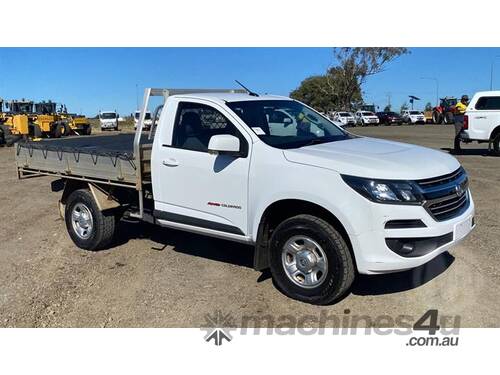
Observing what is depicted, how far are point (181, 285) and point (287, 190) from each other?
1604 mm

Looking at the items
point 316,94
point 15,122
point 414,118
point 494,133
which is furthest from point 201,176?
point 316,94

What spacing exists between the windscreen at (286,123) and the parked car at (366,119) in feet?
155

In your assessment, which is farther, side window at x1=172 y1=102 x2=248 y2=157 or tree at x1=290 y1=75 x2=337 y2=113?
tree at x1=290 y1=75 x2=337 y2=113

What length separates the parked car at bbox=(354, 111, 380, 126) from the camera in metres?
51.9

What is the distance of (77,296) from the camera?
523 cm

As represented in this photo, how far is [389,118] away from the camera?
5294 centimetres

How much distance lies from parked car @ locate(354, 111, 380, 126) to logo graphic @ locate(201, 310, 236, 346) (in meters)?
49.3

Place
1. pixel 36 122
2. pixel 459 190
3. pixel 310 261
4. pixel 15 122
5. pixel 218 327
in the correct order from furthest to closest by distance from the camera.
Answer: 1. pixel 36 122
2. pixel 15 122
3. pixel 459 190
4. pixel 310 261
5. pixel 218 327

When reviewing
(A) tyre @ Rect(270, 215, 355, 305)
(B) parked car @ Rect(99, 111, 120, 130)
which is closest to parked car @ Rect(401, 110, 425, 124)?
(B) parked car @ Rect(99, 111, 120, 130)

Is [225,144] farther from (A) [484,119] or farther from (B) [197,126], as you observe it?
(A) [484,119]

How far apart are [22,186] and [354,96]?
5876 cm

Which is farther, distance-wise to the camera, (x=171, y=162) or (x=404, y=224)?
(x=171, y=162)

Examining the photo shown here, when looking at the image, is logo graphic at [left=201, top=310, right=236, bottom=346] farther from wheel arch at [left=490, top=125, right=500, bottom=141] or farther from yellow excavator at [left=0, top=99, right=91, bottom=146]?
yellow excavator at [left=0, top=99, right=91, bottom=146]
